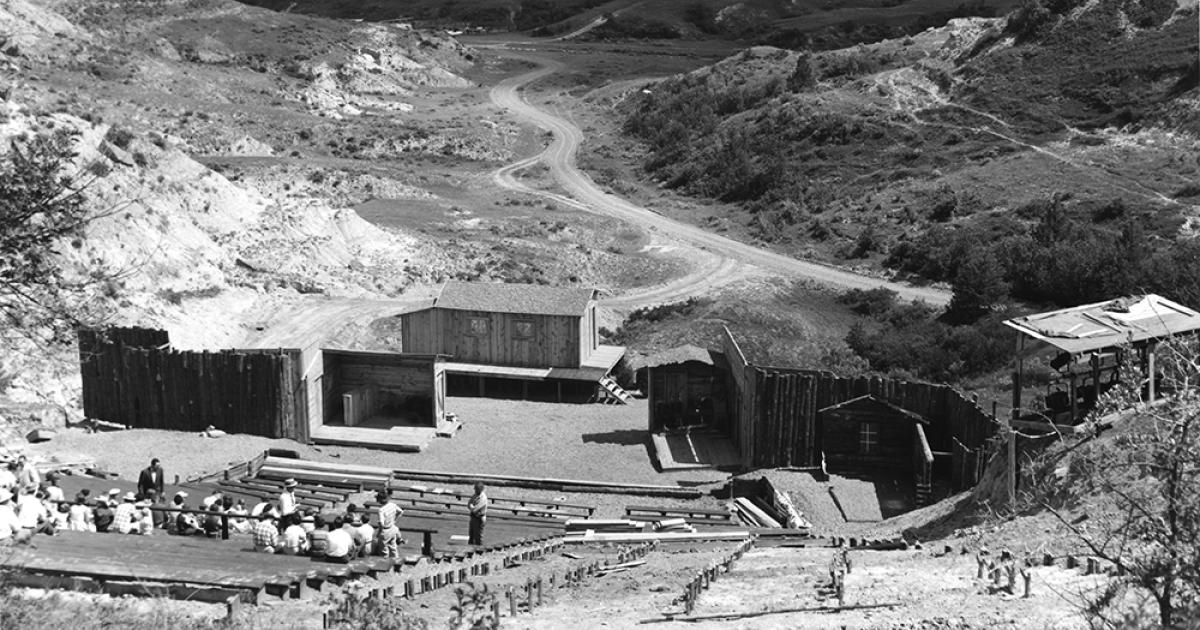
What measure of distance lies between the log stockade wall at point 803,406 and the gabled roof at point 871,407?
0.11 meters

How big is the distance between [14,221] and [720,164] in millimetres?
63526

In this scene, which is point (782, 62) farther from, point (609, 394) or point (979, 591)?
point (979, 591)

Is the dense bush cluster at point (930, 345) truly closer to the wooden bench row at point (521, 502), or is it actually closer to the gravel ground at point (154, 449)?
the wooden bench row at point (521, 502)

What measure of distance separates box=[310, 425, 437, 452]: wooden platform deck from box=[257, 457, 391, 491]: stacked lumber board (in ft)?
6.98

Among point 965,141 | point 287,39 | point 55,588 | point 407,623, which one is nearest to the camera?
point 407,623

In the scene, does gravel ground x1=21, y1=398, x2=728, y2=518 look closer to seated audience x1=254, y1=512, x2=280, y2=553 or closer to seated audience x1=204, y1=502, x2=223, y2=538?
seated audience x1=204, y1=502, x2=223, y2=538

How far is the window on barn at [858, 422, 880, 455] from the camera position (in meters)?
31.0

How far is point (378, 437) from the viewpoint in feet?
113

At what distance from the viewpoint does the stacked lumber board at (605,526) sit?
2627cm

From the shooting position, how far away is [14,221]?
14.1 m

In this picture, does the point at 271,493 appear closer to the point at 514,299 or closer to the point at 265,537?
the point at 265,537

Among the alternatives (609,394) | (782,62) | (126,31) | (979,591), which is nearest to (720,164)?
(782,62)

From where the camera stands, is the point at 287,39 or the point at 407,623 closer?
the point at 407,623

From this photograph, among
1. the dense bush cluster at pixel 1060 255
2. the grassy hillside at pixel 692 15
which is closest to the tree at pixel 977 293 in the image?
the dense bush cluster at pixel 1060 255
